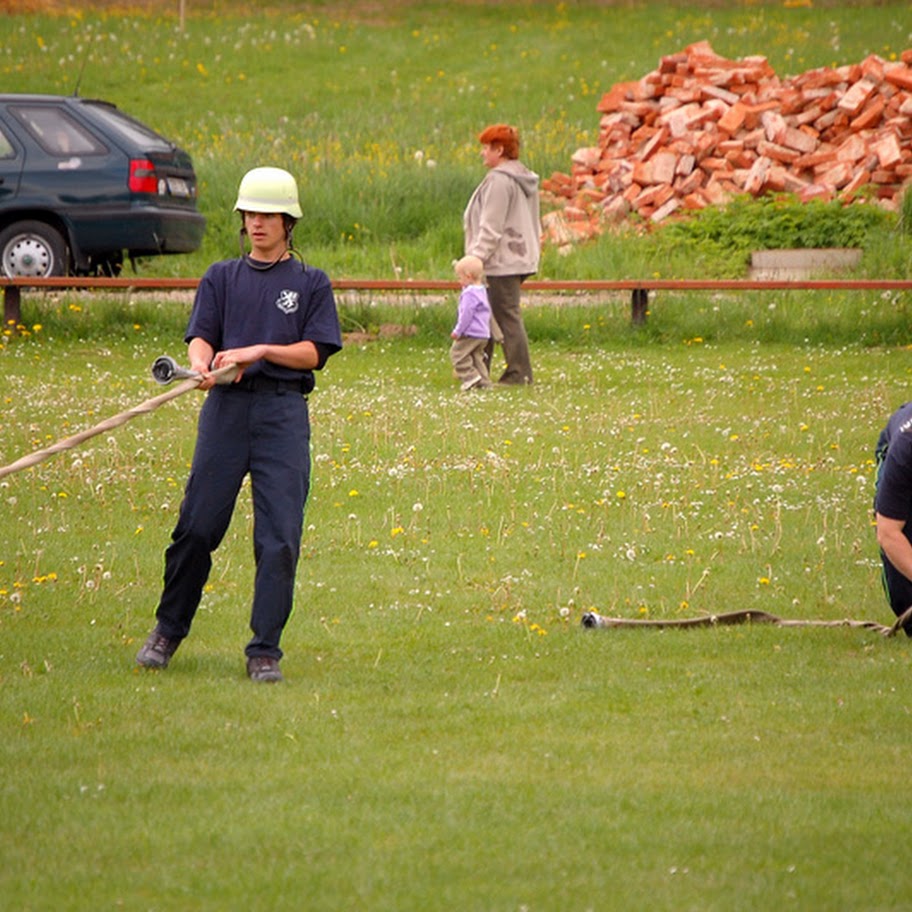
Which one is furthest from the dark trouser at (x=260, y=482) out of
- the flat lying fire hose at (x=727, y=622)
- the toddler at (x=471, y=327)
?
the toddler at (x=471, y=327)

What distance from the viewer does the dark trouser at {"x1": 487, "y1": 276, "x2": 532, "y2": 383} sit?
1496 centimetres

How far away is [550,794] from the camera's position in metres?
5.09

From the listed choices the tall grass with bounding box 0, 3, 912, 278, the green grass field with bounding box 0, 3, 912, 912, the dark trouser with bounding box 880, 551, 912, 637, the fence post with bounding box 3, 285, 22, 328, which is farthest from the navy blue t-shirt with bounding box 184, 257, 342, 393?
the tall grass with bounding box 0, 3, 912, 278

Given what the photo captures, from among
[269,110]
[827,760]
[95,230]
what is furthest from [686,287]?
[269,110]

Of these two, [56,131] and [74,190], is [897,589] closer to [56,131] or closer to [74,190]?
[74,190]

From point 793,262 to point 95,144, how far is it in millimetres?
8127

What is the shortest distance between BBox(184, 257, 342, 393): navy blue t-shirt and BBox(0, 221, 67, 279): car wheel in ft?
38.5

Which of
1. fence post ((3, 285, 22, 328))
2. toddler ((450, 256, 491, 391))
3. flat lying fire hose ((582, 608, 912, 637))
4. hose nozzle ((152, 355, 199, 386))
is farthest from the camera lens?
fence post ((3, 285, 22, 328))

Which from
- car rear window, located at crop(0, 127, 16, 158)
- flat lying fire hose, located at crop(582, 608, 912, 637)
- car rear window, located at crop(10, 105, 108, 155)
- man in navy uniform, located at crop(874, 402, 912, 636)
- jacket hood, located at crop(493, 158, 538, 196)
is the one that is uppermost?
car rear window, located at crop(10, 105, 108, 155)

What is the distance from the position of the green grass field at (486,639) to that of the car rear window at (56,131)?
5.03 ft

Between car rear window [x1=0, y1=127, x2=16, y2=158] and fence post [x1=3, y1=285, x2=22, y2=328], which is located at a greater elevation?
car rear window [x1=0, y1=127, x2=16, y2=158]

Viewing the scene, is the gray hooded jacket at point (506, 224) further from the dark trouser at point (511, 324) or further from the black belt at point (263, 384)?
the black belt at point (263, 384)

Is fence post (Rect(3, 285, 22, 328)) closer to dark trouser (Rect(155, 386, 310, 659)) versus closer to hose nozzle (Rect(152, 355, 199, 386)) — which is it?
dark trouser (Rect(155, 386, 310, 659))

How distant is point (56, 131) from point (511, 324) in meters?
5.94
